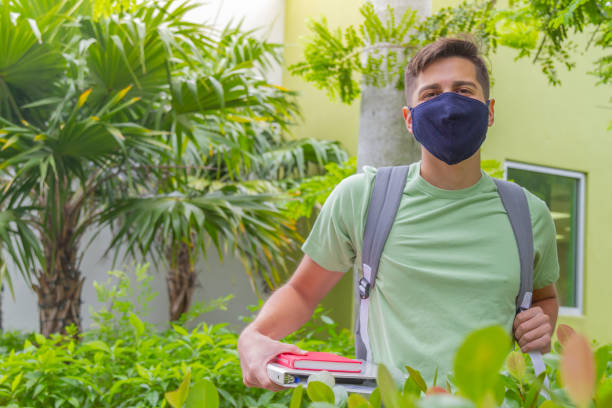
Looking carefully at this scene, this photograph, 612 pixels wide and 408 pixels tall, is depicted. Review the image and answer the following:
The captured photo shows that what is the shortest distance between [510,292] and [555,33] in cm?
169

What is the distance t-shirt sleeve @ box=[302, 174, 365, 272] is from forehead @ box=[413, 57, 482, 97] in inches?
11.8

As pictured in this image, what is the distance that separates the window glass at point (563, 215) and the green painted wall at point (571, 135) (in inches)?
4.7

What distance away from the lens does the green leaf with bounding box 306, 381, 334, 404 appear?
1.79 ft

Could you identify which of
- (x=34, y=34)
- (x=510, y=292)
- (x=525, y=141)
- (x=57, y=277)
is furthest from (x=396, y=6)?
(x=525, y=141)

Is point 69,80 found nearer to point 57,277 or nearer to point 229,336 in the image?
point 57,277

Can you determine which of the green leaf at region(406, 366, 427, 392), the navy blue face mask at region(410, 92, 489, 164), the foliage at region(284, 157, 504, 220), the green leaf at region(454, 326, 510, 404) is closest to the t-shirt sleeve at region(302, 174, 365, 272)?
the navy blue face mask at region(410, 92, 489, 164)

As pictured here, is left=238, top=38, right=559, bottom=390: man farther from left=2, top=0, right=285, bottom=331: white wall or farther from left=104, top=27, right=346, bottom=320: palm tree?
left=2, top=0, right=285, bottom=331: white wall

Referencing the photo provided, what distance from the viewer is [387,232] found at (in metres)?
1.40

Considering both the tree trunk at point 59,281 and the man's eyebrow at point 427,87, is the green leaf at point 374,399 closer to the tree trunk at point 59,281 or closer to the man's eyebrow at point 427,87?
the man's eyebrow at point 427,87

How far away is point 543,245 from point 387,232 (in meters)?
0.37

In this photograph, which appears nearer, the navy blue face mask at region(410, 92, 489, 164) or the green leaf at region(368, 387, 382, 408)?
the green leaf at region(368, 387, 382, 408)

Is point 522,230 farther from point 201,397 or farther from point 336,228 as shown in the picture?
point 201,397

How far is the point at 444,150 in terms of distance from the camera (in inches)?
59.5

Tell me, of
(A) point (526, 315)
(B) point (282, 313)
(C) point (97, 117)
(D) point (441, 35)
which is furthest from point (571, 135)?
(B) point (282, 313)
